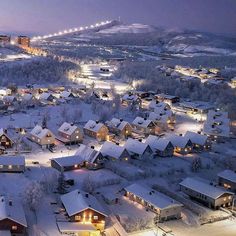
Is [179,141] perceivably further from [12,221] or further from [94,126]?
[12,221]

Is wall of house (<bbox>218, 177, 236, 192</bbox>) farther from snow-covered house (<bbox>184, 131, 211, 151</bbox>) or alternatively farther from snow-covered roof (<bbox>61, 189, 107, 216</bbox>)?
snow-covered roof (<bbox>61, 189, 107, 216</bbox>)

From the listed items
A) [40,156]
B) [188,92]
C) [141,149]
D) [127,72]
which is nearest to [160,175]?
[141,149]

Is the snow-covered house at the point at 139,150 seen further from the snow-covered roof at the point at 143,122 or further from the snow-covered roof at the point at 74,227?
the snow-covered roof at the point at 74,227

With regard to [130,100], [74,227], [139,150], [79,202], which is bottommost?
[130,100]

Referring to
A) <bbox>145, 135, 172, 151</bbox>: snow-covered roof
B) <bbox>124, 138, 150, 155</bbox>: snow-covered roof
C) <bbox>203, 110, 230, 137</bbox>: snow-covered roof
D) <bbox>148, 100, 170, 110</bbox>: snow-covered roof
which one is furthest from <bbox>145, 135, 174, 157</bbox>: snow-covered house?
<bbox>148, 100, 170, 110</bbox>: snow-covered roof

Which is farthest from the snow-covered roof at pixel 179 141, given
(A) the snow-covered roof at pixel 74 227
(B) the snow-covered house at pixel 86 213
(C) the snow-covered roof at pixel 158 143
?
(A) the snow-covered roof at pixel 74 227

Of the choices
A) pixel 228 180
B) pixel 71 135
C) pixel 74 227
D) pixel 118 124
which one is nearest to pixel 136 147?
pixel 71 135
